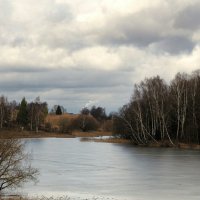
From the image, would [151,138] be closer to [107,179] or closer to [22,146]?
[107,179]

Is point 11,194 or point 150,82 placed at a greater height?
point 150,82

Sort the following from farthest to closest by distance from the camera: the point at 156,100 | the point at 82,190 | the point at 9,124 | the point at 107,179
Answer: the point at 9,124, the point at 156,100, the point at 107,179, the point at 82,190

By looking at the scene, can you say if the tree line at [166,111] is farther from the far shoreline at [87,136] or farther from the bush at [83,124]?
the bush at [83,124]

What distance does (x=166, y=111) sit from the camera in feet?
245

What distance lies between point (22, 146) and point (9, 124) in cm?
10056

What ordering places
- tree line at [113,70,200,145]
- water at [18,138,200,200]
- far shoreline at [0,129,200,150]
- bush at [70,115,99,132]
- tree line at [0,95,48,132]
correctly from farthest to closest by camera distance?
bush at [70,115,99,132]
tree line at [0,95,48,132]
tree line at [113,70,200,145]
far shoreline at [0,129,200,150]
water at [18,138,200,200]

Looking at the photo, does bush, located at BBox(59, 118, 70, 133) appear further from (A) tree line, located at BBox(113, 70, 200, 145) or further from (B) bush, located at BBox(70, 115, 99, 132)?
(A) tree line, located at BBox(113, 70, 200, 145)

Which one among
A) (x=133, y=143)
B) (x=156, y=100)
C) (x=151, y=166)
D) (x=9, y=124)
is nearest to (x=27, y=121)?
(x=9, y=124)

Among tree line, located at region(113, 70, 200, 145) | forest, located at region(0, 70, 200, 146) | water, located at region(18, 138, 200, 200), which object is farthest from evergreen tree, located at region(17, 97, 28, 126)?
water, located at region(18, 138, 200, 200)

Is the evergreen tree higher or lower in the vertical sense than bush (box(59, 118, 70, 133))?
higher

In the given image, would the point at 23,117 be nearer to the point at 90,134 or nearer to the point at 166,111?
the point at 90,134

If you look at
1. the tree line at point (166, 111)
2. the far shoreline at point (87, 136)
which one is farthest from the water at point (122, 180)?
the tree line at point (166, 111)

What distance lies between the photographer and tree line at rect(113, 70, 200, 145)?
71.4 meters

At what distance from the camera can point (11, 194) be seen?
75.6 feet
